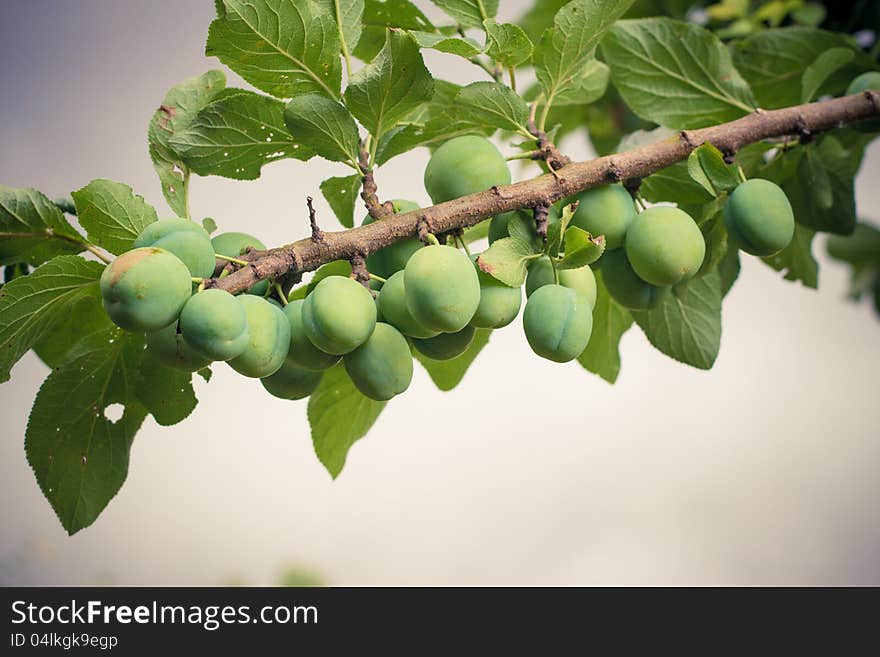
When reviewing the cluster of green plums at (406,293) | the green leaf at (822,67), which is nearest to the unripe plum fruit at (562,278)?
the cluster of green plums at (406,293)

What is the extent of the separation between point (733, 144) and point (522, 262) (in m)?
0.21

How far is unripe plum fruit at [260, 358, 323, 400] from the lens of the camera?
0.55m

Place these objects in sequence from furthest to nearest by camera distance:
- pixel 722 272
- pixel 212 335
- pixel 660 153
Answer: pixel 722 272 < pixel 660 153 < pixel 212 335

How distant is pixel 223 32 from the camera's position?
0.55 m

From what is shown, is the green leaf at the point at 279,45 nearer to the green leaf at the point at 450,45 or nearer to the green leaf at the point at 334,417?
the green leaf at the point at 450,45

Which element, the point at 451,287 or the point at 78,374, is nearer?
the point at 451,287

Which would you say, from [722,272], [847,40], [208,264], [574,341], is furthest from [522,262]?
[847,40]

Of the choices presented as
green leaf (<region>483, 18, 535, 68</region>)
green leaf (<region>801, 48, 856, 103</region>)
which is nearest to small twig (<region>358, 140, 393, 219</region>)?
green leaf (<region>483, 18, 535, 68</region>)

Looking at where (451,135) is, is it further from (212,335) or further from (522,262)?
(212,335)

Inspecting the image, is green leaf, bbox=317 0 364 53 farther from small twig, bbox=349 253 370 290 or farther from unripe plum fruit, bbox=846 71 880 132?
unripe plum fruit, bbox=846 71 880 132

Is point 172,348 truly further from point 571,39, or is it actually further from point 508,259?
point 571,39

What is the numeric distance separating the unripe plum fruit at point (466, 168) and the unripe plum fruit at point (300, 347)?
13 cm

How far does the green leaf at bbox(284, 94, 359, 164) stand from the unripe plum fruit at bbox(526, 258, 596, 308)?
151 mm

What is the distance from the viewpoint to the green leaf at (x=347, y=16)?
0.60 metres
